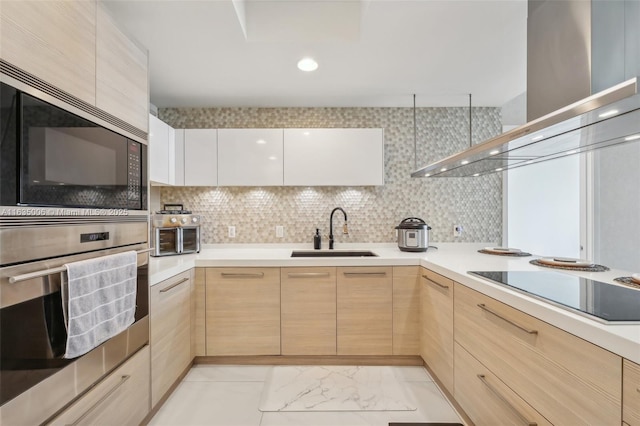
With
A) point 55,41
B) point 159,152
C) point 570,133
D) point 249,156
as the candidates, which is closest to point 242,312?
point 249,156

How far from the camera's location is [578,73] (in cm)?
128

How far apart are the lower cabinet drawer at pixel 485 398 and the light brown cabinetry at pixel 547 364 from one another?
0.04 meters

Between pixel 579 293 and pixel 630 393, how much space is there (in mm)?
465

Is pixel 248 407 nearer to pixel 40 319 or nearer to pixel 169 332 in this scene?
pixel 169 332

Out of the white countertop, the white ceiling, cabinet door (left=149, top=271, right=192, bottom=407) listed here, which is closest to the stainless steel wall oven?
cabinet door (left=149, top=271, right=192, bottom=407)

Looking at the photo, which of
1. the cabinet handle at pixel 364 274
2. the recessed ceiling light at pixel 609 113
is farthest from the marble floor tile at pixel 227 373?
the recessed ceiling light at pixel 609 113

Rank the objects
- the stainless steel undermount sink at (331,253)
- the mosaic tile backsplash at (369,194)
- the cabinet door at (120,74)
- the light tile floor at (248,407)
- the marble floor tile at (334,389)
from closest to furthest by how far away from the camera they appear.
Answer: the cabinet door at (120,74)
the light tile floor at (248,407)
the marble floor tile at (334,389)
the stainless steel undermount sink at (331,253)
the mosaic tile backsplash at (369,194)

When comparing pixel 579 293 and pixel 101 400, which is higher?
pixel 579 293

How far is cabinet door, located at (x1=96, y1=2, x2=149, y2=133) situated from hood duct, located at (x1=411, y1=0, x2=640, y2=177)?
1.83 meters

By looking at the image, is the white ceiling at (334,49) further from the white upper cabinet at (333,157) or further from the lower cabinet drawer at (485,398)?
the lower cabinet drawer at (485,398)

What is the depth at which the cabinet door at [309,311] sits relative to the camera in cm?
224

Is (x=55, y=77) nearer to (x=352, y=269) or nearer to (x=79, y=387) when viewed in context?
(x=79, y=387)

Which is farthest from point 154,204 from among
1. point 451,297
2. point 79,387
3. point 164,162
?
point 451,297

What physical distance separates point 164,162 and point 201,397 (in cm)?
178
